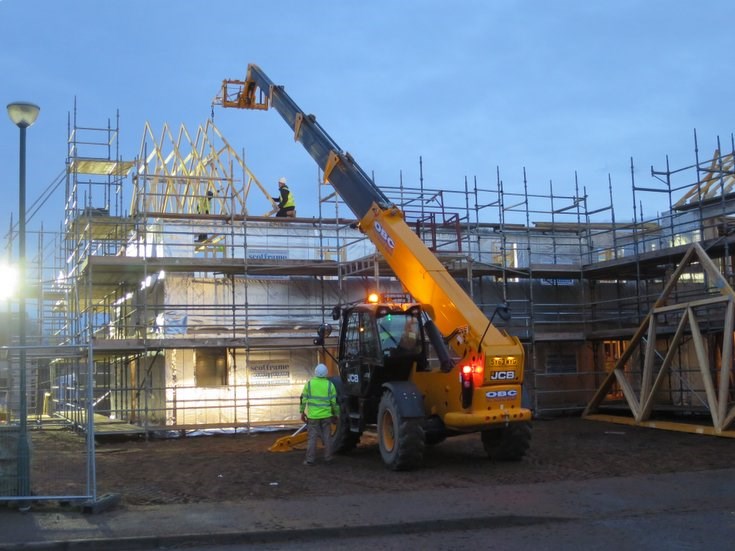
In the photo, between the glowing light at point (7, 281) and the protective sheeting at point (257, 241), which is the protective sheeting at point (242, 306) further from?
the glowing light at point (7, 281)

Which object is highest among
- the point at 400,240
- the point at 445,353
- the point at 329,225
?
the point at 329,225

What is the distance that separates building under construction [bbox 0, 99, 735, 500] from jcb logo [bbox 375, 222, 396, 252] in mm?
3154

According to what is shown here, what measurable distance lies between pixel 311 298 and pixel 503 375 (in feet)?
29.6

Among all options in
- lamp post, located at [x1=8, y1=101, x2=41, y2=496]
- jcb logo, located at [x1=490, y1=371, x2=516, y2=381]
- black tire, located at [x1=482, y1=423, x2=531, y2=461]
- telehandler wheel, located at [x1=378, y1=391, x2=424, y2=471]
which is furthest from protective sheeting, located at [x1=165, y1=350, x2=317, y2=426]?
lamp post, located at [x1=8, y1=101, x2=41, y2=496]

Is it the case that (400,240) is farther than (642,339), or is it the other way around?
(642,339)

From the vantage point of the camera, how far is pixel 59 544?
783 cm

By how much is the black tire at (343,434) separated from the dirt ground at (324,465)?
265mm

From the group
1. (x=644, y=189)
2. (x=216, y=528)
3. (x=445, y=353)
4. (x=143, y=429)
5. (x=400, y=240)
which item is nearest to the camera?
(x=216, y=528)

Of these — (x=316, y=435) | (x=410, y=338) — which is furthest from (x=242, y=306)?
(x=410, y=338)

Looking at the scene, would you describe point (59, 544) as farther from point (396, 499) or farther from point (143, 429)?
point (143, 429)

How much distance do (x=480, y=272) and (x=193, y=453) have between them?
31.0ft

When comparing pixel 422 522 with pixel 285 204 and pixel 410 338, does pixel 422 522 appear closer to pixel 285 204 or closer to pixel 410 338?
pixel 410 338

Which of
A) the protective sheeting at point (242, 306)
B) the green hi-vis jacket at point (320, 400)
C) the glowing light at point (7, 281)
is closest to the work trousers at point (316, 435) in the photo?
the green hi-vis jacket at point (320, 400)

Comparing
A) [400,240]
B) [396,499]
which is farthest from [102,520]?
[400,240]
